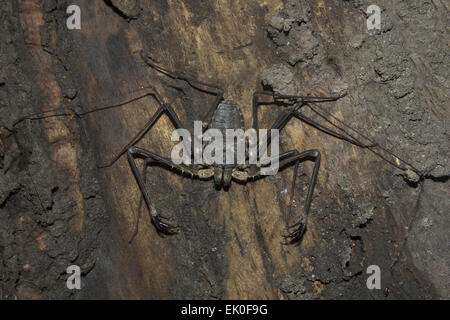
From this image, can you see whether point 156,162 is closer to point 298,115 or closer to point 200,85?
point 200,85

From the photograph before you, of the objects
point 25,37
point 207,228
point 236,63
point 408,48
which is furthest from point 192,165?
point 408,48

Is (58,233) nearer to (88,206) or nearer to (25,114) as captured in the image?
(88,206)

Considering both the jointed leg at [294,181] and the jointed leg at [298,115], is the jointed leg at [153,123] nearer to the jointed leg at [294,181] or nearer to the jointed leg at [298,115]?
the jointed leg at [298,115]

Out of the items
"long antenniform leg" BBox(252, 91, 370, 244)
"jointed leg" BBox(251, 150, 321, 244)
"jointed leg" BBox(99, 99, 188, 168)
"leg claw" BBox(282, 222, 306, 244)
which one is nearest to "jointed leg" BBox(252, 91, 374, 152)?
"long antenniform leg" BBox(252, 91, 370, 244)

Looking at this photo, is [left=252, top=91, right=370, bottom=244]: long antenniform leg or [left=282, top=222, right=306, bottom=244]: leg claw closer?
[left=252, top=91, right=370, bottom=244]: long antenniform leg

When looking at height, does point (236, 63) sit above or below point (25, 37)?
below

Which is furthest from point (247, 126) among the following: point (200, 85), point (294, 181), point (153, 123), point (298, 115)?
point (153, 123)

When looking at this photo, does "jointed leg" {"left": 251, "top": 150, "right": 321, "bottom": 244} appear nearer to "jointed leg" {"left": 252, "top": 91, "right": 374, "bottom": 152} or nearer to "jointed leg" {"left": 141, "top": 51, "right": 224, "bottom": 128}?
"jointed leg" {"left": 252, "top": 91, "right": 374, "bottom": 152}

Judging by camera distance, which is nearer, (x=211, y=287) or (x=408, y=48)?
(x=408, y=48)
